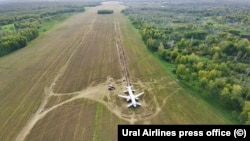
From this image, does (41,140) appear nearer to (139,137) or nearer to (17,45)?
(139,137)

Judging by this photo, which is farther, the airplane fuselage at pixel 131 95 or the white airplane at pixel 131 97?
the airplane fuselage at pixel 131 95

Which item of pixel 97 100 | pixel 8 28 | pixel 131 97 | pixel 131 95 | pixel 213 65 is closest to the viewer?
pixel 131 97

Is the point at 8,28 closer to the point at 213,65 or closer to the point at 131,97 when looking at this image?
the point at 131,97

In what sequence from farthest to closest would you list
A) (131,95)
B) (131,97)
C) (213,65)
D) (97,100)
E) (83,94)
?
(213,65) → (83,94) → (97,100) → (131,95) → (131,97)

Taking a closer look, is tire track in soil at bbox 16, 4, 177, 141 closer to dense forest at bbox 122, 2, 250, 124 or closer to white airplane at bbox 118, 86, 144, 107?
white airplane at bbox 118, 86, 144, 107

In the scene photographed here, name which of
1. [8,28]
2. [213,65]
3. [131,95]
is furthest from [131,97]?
[8,28]

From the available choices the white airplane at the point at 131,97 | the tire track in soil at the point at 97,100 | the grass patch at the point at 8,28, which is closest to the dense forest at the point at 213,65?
the tire track in soil at the point at 97,100

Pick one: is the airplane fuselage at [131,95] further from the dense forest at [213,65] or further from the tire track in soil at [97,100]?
the dense forest at [213,65]

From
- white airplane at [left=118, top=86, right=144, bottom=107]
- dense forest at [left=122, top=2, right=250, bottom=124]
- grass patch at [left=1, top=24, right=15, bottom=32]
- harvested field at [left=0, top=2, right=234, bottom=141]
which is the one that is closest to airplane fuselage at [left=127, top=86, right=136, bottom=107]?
white airplane at [left=118, top=86, right=144, bottom=107]

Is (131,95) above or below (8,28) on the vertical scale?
below
